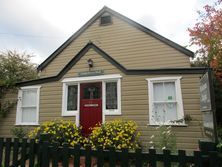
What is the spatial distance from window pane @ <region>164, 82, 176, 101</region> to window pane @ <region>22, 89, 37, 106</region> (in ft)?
20.1

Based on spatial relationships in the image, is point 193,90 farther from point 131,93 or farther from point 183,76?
point 131,93

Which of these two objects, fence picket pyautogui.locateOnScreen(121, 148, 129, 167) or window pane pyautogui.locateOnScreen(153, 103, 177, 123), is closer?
fence picket pyautogui.locateOnScreen(121, 148, 129, 167)

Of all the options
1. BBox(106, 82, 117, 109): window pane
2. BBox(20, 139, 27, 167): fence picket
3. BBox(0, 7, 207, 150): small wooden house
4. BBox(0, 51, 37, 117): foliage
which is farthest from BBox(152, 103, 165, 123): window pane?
BBox(0, 51, 37, 117): foliage

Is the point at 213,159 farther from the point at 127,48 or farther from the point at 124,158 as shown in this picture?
the point at 127,48

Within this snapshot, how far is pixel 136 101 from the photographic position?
26.0ft

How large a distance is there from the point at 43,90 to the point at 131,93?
167 inches

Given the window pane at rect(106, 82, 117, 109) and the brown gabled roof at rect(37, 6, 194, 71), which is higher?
the brown gabled roof at rect(37, 6, 194, 71)

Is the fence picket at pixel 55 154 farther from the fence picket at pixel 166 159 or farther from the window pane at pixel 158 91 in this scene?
the window pane at pixel 158 91

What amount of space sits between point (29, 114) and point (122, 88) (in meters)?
4.85

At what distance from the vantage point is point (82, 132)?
839cm

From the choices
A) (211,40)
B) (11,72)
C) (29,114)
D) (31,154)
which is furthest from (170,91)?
(11,72)

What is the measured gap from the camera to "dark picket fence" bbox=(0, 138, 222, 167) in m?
2.65

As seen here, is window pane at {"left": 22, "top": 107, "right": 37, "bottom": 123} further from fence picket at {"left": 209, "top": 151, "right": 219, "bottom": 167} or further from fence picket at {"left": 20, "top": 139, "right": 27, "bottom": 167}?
fence picket at {"left": 209, "top": 151, "right": 219, "bottom": 167}

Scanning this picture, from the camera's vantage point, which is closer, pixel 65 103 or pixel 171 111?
pixel 171 111
